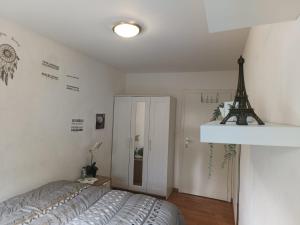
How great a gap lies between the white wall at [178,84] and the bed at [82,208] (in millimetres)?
2028

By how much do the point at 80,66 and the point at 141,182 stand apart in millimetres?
2342

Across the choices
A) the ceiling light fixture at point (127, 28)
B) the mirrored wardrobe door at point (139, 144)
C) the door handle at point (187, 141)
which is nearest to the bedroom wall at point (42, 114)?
the mirrored wardrobe door at point (139, 144)

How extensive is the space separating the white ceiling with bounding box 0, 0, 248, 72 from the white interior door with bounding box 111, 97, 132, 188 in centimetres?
95

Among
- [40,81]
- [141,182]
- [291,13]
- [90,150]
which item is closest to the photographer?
[291,13]

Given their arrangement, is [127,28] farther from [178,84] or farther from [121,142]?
[121,142]

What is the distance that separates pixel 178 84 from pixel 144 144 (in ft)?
4.53

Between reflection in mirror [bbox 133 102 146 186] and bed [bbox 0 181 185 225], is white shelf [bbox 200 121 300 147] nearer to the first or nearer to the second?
bed [bbox 0 181 185 225]

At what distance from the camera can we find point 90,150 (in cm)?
338

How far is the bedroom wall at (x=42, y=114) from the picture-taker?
6.97 ft

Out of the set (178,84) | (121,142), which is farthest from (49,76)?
(178,84)

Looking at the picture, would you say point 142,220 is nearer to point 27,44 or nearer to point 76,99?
point 76,99

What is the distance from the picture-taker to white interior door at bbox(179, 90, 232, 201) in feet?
12.5

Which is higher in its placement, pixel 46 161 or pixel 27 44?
pixel 27 44

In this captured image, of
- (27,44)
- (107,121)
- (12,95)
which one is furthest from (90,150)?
(27,44)
